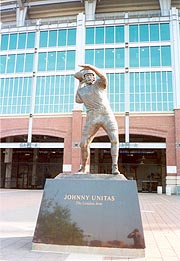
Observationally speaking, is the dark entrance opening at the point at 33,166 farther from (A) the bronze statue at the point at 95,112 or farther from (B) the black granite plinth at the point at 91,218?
(B) the black granite plinth at the point at 91,218

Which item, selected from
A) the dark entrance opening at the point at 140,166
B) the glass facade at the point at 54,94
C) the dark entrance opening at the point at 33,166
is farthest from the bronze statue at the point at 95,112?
the dark entrance opening at the point at 33,166

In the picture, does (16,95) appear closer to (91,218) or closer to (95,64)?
(95,64)

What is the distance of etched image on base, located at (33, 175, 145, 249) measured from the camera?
4633mm

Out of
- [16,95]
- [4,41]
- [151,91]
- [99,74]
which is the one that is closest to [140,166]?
[151,91]

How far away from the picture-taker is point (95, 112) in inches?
236

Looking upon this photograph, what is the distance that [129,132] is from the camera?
76.9 feet

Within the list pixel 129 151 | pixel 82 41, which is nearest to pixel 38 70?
pixel 82 41

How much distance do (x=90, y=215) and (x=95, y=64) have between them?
72.0ft

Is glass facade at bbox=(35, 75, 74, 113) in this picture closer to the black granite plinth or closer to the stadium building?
the stadium building

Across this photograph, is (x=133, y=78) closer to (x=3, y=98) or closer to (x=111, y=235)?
(x=3, y=98)

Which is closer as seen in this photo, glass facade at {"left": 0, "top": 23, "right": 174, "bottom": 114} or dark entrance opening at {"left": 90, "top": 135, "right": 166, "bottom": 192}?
glass facade at {"left": 0, "top": 23, "right": 174, "bottom": 114}

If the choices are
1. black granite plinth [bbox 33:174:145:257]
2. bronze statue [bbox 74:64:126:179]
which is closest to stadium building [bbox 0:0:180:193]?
bronze statue [bbox 74:64:126:179]

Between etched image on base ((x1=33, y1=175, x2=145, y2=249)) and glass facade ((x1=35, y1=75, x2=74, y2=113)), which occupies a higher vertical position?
glass facade ((x1=35, y1=75, x2=74, y2=113))

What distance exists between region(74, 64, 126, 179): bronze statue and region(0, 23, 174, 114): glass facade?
59.1 feet
